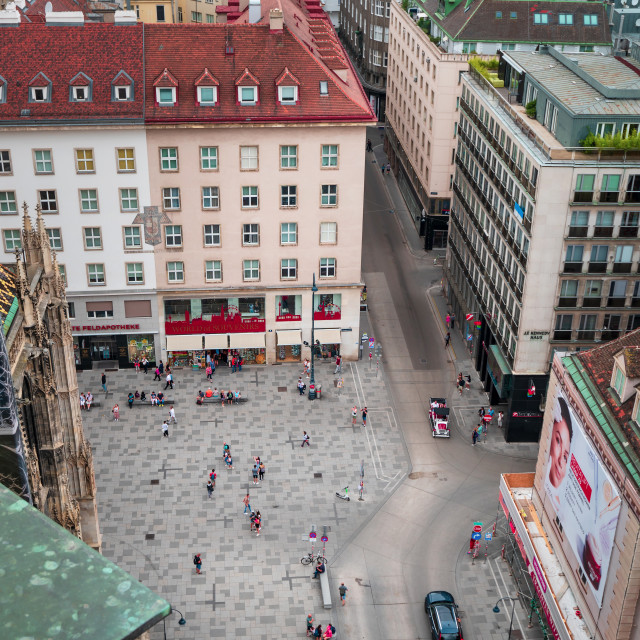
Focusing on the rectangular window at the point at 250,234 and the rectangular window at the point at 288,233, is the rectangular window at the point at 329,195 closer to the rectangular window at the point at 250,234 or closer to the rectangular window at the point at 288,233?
the rectangular window at the point at 288,233

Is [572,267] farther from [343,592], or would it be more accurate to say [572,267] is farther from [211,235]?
[211,235]

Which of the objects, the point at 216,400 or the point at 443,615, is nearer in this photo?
the point at 443,615

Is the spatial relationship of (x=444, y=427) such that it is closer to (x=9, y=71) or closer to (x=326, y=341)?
(x=326, y=341)

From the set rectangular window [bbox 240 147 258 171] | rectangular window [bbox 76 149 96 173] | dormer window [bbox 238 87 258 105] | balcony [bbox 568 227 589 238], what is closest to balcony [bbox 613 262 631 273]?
balcony [bbox 568 227 589 238]

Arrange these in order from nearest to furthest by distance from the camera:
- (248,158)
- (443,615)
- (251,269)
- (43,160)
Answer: (443,615) → (43,160) → (248,158) → (251,269)

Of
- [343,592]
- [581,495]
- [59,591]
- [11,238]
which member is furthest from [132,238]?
[59,591]

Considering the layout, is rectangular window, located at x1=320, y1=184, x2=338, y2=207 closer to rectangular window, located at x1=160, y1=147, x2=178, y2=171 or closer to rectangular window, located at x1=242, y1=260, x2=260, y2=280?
rectangular window, located at x1=242, y1=260, x2=260, y2=280
